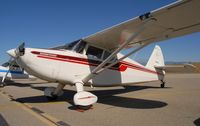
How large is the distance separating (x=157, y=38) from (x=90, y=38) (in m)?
2.24

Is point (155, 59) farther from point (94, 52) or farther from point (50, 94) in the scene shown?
point (50, 94)

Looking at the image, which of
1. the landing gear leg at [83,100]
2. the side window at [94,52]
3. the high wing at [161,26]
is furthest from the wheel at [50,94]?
the high wing at [161,26]

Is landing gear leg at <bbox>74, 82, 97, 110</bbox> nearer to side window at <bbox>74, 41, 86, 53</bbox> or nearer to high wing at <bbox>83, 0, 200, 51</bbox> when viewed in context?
side window at <bbox>74, 41, 86, 53</bbox>

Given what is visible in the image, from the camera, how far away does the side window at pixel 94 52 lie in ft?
25.0

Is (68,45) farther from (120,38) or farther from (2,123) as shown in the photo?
(2,123)

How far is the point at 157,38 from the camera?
6906 millimetres

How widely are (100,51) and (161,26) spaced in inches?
102

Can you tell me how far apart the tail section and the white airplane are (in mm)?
2995

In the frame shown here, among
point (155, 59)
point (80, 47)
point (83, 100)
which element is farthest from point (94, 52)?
point (155, 59)

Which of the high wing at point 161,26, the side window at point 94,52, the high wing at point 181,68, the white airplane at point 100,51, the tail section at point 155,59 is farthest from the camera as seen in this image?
the tail section at point 155,59

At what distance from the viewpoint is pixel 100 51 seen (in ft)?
26.1

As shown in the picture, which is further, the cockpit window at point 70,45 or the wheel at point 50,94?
the wheel at point 50,94

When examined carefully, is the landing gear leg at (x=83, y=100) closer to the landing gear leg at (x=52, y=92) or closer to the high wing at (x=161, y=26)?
the landing gear leg at (x=52, y=92)

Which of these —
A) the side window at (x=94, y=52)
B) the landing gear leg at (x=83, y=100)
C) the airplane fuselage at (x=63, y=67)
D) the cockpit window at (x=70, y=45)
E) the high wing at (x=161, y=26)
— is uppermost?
the high wing at (x=161, y=26)
